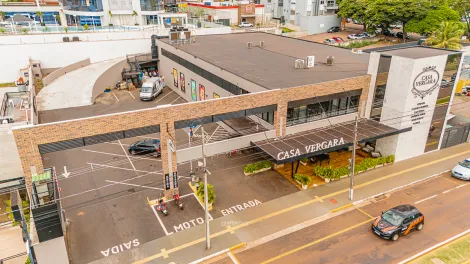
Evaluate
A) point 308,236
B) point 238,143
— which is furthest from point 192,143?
point 308,236

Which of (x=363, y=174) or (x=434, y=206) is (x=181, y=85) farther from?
(x=434, y=206)

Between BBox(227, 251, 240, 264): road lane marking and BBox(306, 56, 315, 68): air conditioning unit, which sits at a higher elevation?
BBox(306, 56, 315, 68): air conditioning unit

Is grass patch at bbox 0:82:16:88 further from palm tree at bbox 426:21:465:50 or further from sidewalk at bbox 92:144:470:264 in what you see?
palm tree at bbox 426:21:465:50

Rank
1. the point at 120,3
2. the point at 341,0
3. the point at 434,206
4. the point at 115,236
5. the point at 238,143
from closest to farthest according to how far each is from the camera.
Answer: the point at 115,236, the point at 434,206, the point at 238,143, the point at 120,3, the point at 341,0

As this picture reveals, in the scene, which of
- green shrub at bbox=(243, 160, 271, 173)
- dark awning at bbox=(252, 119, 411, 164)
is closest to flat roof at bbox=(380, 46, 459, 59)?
dark awning at bbox=(252, 119, 411, 164)

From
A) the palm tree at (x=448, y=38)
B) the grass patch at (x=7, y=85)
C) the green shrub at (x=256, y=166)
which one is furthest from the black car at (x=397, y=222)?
the grass patch at (x=7, y=85)

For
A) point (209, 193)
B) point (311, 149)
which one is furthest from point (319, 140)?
point (209, 193)

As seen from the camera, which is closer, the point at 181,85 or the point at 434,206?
the point at 434,206
